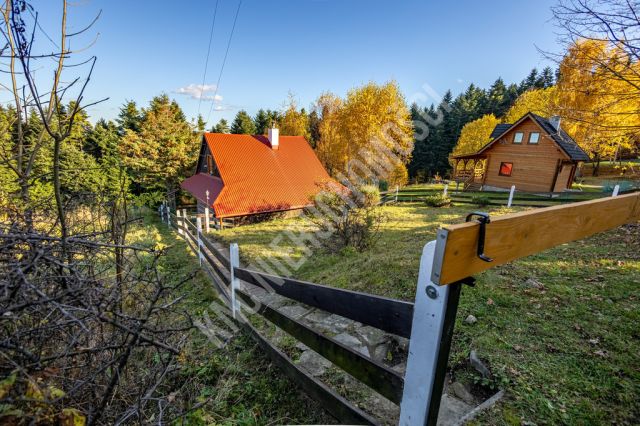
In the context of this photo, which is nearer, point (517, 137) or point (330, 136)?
point (517, 137)

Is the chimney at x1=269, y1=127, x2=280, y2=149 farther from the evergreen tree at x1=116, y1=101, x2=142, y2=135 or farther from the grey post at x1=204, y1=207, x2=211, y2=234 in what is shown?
the evergreen tree at x1=116, y1=101, x2=142, y2=135

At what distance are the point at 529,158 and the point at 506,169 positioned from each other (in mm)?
1647

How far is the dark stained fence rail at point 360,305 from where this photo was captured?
47.2 inches

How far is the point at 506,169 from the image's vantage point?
19.6 meters

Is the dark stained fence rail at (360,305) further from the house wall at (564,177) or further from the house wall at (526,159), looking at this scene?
the house wall at (564,177)

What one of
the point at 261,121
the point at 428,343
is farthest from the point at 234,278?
the point at 261,121

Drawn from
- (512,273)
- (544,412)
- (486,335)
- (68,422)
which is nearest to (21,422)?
(68,422)

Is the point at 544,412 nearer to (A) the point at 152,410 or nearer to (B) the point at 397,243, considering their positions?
(A) the point at 152,410

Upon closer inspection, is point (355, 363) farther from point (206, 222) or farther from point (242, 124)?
point (242, 124)

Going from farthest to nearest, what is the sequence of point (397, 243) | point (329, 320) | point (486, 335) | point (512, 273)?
point (397, 243), point (512, 273), point (329, 320), point (486, 335)

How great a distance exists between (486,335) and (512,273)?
6.67 ft

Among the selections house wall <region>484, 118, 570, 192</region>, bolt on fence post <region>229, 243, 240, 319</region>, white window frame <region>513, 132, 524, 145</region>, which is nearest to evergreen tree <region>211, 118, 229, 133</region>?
house wall <region>484, 118, 570, 192</region>

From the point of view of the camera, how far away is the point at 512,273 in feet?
13.6

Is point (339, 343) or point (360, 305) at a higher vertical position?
point (360, 305)
